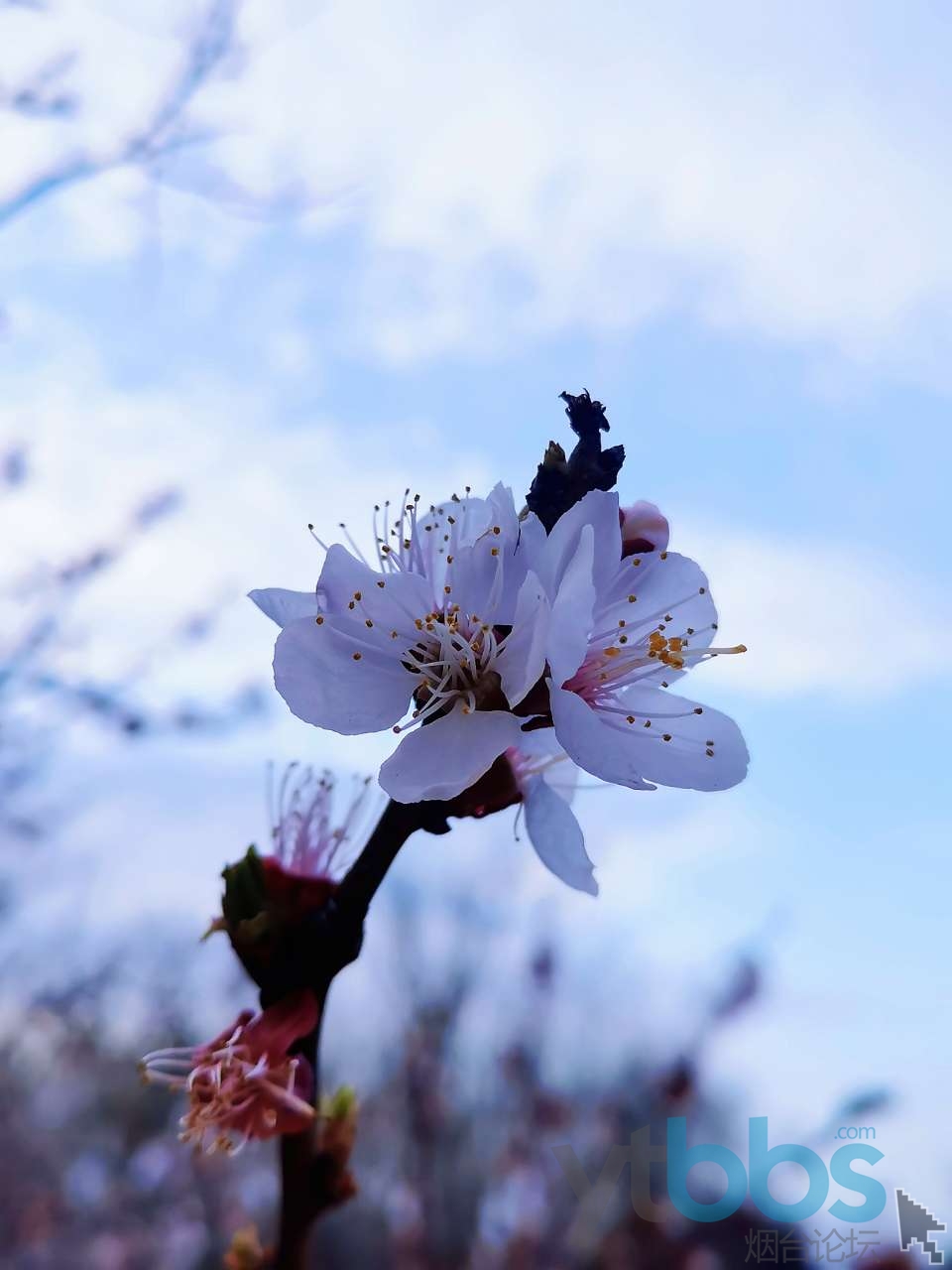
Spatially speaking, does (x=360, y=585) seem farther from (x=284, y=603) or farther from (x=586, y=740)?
(x=586, y=740)

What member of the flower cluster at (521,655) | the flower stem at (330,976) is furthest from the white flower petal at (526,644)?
the flower stem at (330,976)

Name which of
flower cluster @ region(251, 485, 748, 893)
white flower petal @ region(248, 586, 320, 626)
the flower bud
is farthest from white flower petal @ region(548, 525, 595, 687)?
white flower petal @ region(248, 586, 320, 626)

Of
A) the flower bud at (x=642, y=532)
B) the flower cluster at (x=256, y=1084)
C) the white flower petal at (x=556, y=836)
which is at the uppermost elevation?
the flower bud at (x=642, y=532)

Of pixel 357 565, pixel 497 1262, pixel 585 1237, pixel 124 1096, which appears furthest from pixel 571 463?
pixel 124 1096

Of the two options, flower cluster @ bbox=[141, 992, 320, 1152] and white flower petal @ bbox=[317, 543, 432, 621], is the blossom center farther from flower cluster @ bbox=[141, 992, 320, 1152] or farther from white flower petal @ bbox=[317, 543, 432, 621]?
flower cluster @ bbox=[141, 992, 320, 1152]

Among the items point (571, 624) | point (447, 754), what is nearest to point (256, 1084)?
point (447, 754)

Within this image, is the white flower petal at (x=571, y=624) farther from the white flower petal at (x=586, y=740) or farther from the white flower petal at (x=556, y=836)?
the white flower petal at (x=556, y=836)
